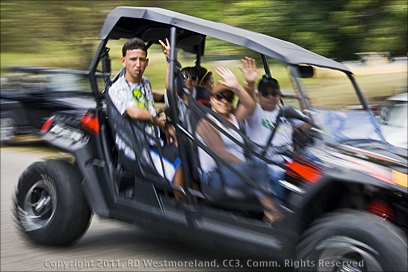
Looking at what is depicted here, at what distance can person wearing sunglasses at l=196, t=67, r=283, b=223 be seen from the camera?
4.64 metres

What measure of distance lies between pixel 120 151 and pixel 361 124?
1.77 metres

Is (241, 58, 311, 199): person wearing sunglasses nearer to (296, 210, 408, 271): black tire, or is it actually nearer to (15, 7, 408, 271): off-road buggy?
(15, 7, 408, 271): off-road buggy

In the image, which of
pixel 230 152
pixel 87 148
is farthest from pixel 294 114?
pixel 87 148

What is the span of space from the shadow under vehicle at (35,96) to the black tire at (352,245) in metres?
8.51

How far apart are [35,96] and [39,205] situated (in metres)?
6.92

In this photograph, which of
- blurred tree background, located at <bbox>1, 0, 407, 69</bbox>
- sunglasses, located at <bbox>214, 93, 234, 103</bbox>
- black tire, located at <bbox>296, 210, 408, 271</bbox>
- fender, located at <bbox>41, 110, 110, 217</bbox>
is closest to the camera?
black tire, located at <bbox>296, 210, 408, 271</bbox>

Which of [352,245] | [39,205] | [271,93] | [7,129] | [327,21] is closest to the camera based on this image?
Result: [352,245]

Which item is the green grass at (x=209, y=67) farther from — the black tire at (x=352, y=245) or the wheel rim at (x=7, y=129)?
the wheel rim at (x=7, y=129)

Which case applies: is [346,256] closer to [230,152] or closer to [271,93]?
[230,152]

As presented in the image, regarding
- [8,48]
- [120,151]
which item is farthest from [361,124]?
[8,48]

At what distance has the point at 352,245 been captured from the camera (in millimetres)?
4188

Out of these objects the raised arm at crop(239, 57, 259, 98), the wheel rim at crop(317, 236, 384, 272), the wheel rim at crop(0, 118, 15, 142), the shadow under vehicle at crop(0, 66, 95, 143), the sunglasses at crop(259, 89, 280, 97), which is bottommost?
the wheel rim at crop(0, 118, 15, 142)

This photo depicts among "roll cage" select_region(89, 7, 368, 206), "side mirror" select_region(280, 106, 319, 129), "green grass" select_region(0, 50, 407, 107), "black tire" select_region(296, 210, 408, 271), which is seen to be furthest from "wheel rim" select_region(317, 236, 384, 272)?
"green grass" select_region(0, 50, 407, 107)

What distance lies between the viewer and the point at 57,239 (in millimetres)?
5770
